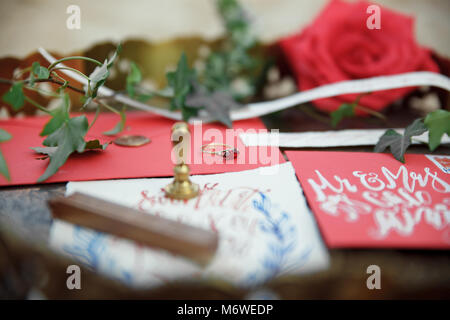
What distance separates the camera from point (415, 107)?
0.83 m

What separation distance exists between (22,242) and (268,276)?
242mm

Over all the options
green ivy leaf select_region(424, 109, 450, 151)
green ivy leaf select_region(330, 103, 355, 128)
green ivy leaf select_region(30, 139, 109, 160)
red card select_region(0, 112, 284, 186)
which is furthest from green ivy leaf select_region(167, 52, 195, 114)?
green ivy leaf select_region(424, 109, 450, 151)

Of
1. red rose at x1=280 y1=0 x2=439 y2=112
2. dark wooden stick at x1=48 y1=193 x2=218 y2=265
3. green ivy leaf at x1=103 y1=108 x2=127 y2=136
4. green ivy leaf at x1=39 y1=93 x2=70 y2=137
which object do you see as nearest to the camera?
dark wooden stick at x1=48 y1=193 x2=218 y2=265

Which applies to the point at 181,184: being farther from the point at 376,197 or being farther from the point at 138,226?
the point at 376,197

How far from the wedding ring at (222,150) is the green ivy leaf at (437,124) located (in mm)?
264

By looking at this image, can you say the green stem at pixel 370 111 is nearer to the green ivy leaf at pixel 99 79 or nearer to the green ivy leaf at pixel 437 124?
the green ivy leaf at pixel 437 124

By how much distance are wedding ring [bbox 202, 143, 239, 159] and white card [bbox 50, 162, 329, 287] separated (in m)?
0.07

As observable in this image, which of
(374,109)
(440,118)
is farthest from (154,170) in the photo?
(374,109)

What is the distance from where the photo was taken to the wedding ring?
52 cm

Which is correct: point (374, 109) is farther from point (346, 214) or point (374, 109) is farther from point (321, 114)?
point (346, 214)

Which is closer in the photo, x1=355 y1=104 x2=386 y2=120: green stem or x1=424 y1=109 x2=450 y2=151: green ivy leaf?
x1=424 y1=109 x2=450 y2=151: green ivy leaf

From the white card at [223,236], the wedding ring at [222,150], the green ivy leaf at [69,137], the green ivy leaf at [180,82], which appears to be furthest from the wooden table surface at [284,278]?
the green ivy leaf at [180,82]

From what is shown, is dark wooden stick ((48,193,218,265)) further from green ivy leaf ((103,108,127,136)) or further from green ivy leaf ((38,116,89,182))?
green ivy leaf ((103,108,127,136))

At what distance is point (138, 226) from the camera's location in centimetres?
33
